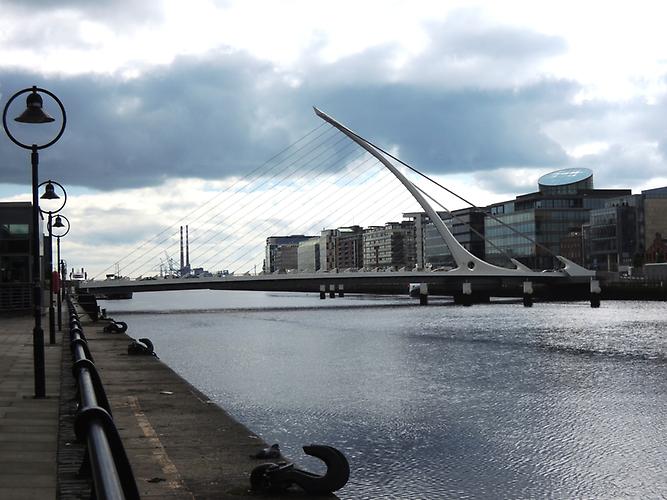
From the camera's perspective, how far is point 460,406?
23.1 m

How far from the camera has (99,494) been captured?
4145mm

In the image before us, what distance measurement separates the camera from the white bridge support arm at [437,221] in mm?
98938

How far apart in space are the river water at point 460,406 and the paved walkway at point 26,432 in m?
4.76

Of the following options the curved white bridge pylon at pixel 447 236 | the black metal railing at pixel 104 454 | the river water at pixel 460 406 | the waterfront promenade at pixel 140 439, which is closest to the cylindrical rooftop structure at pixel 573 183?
the curved white bridge pylon at pixel 447 236

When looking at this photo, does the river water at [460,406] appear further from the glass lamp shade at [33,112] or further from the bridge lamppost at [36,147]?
the glass lamp shade at [33,112]

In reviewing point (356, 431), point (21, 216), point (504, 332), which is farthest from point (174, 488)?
point (504, 332)

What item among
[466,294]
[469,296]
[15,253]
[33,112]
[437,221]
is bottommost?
[469,296]

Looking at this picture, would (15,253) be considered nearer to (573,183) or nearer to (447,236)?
(447,236)

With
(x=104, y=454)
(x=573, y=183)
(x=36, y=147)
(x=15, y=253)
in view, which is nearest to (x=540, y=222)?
(x=573, y=183)

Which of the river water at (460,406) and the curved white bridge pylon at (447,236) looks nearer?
the river water at (460,406)

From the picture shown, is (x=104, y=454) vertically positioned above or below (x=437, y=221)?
below

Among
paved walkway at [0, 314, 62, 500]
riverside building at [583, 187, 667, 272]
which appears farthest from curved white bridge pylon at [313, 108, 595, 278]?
paved walkway at [0, 314, 62, 500]

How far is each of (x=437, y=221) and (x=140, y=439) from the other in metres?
89.2

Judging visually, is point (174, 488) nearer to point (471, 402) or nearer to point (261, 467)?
point (261, 467)
